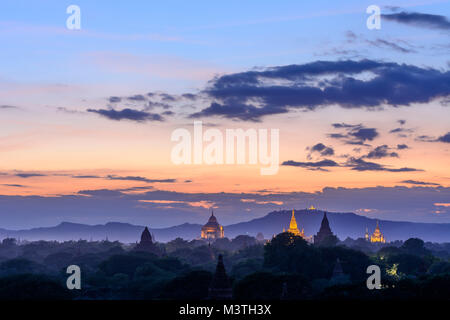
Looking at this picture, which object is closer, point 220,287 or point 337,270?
point 220,287

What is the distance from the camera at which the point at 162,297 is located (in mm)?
131875

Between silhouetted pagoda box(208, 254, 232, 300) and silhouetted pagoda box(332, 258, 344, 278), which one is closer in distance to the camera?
silhouetted pagoda box(208, 254, 232, 300)

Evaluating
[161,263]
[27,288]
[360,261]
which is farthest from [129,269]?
[27,288]

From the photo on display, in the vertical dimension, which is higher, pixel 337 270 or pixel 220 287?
pixel 337 270

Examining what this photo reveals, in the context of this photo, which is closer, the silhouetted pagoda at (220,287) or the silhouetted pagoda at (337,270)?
the silhouetted pagoda at (220,287)

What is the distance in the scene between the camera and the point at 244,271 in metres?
186

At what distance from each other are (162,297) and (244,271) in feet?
183
